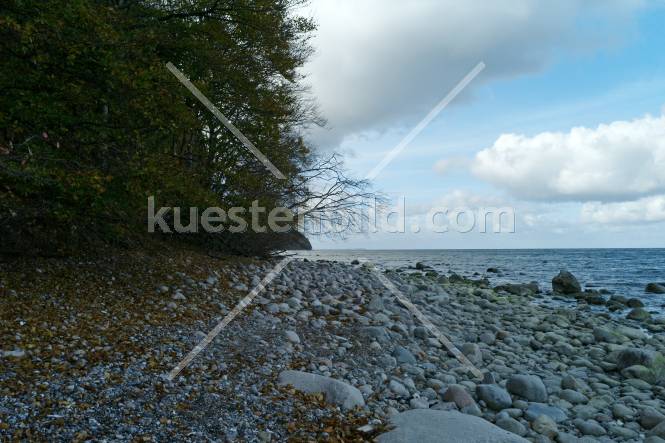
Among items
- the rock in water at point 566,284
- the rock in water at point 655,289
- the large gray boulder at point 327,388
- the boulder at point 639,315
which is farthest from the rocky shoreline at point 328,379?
the rock in water at point 655,289

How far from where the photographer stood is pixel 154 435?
403 cm

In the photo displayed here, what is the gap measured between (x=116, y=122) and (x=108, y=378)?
4.35m

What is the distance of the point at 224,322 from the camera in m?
7.63

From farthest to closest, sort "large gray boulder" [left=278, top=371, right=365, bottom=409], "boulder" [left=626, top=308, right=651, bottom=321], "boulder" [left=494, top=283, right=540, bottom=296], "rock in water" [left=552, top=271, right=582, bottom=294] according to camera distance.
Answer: "rock in water" [left=552, top=271, right=582, bottom=294] < "boulder" [left=494, top=283, right=540, bottom=296] < "boulder" [left=626, top=308, right=651, bottom=321] < "large gray boulder" [left=278, top=371, right=365, bottom=409]

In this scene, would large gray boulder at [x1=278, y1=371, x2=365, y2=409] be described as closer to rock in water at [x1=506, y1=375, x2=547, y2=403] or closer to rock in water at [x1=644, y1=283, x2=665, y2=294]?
rock in water at [x1=506, y1=375, x2=547, y2=403]

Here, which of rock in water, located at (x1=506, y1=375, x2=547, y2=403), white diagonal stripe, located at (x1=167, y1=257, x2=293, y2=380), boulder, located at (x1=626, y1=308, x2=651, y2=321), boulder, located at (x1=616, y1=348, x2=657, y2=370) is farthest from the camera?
boulder, located at (x1=626, y1=308, x2=651, y2=321)

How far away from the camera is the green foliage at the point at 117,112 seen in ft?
22.0

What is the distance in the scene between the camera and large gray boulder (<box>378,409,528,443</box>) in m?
4.37

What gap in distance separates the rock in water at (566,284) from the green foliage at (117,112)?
1522 centimetres

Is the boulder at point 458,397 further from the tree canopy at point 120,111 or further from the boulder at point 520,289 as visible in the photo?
the boulder at point 520,289

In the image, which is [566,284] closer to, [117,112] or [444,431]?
[444,431]

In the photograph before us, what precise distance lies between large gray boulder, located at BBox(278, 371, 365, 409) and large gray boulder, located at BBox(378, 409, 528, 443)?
50cm

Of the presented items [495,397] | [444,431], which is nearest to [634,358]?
[495,397]

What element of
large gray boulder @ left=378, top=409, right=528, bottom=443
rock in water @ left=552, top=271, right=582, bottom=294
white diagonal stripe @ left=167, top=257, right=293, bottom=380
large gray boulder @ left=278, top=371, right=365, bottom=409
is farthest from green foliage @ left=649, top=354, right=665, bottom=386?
rock in water @ left=552, top=271, right=582, bottom=294
